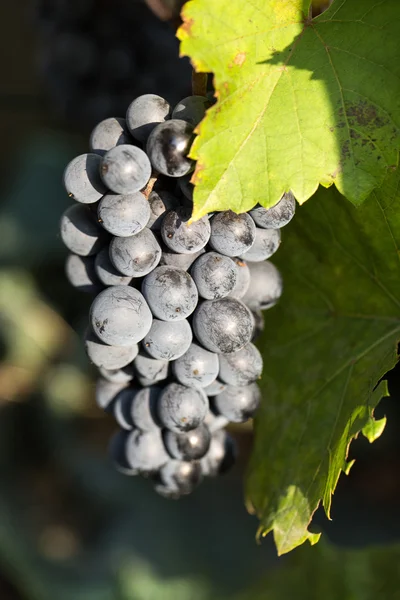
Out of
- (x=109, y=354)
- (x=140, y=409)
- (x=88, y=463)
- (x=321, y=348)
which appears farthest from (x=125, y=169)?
(x=88, y=463)

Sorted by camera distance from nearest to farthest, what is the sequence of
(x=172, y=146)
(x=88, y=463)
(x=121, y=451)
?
1. (x=172, y=146)
2. (x=121, y=451)
3. (x=88, y=463)

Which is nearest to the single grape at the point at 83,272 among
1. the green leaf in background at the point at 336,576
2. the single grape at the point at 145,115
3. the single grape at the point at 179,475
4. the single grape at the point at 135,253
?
the single grape at the point at 135,253

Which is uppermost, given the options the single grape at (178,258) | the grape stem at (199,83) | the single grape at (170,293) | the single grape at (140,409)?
the grape stem at (199,83)

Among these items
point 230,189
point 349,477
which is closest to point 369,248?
point 230,189

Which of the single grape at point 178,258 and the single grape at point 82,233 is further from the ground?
the single grape at point 178,258

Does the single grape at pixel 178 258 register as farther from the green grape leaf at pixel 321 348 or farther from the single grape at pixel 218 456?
the single grape at pixel 218 456

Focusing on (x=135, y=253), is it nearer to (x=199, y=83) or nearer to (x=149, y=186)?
(x=149, y=186)

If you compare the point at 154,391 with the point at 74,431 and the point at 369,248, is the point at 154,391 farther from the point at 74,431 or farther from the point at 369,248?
the point at 74,431
